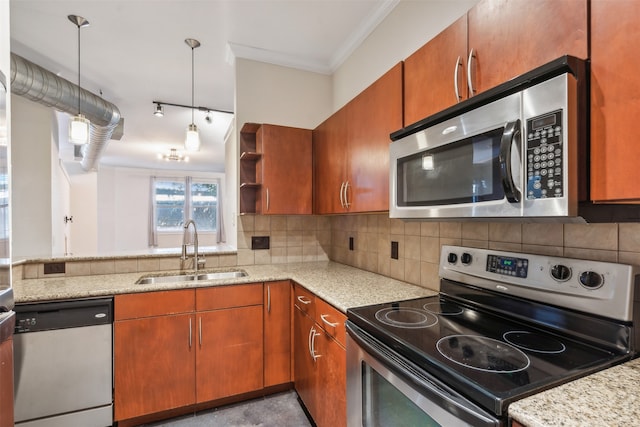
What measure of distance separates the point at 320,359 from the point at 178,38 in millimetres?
2482

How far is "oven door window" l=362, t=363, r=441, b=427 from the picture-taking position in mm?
957

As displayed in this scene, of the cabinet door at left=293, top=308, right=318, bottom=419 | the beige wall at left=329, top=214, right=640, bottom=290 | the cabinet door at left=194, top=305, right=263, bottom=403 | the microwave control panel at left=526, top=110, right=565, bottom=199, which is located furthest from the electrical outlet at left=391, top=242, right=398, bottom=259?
the microwave control panel at left=526, top=110, right=565, bottom=199

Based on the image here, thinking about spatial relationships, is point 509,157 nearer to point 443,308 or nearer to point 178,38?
point 443,308

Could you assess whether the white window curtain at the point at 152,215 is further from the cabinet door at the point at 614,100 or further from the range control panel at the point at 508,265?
the cabinet door at the point at 614,100

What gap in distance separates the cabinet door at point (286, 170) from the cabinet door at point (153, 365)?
979mm

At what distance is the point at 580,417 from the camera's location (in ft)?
2.04

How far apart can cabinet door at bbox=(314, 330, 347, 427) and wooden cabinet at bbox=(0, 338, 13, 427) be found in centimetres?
125

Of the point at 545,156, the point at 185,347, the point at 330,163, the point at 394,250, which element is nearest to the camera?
the point at 545,156

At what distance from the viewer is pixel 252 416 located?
76.1 inches

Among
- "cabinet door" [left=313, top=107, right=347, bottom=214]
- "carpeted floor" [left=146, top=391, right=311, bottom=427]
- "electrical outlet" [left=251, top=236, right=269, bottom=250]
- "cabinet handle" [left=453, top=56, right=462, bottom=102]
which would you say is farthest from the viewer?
"electrical outlet" [left=251, top=236, right=269, bottom=250]

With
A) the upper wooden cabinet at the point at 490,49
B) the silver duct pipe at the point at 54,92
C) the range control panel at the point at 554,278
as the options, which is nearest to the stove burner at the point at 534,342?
the range control panel at the point at 554,278

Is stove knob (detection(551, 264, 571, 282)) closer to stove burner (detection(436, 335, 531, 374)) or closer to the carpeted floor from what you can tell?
stove burner (detection(436, 335, 531, 374))

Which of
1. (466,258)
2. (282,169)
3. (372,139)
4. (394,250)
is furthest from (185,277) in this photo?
(466,258)

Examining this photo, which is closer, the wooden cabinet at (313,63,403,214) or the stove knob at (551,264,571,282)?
the stove knob at (551,264,571,282)
